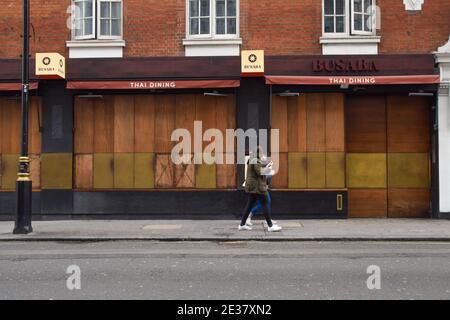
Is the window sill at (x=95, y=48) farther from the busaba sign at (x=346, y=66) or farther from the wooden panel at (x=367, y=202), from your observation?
the wooden panel at (x=367, y=202)

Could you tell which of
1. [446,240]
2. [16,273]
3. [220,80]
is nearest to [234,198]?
[220,80]

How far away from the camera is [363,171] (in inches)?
620

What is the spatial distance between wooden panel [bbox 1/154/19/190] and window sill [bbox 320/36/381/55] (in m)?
8.90

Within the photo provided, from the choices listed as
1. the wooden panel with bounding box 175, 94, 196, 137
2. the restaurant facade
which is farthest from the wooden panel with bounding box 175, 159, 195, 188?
the wooden panel with bounding box 175, 94, 196, 137

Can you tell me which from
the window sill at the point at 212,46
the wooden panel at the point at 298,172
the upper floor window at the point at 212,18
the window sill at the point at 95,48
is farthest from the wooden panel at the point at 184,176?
the upper floor window at the point at 212,18

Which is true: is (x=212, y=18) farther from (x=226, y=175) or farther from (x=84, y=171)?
(x=84, y=171)

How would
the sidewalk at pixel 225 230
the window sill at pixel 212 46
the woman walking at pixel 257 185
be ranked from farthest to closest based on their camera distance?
the window sill at pixel 212 46 → the woman walking at pixel 257 185 → the sidewalk at pixel 225 230

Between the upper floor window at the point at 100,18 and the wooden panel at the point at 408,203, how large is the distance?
8.79 meters

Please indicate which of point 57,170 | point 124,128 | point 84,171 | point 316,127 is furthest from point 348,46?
point 57,170

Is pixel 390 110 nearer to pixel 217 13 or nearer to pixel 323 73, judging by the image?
pixel 323 73

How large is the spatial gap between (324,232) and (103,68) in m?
7.30

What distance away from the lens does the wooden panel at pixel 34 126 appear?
617 inches

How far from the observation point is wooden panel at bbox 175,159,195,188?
1552 centimetres

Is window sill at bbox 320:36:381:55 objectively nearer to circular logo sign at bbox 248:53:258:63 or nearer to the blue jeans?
circular logo sign at bbox 248:53:258:63
